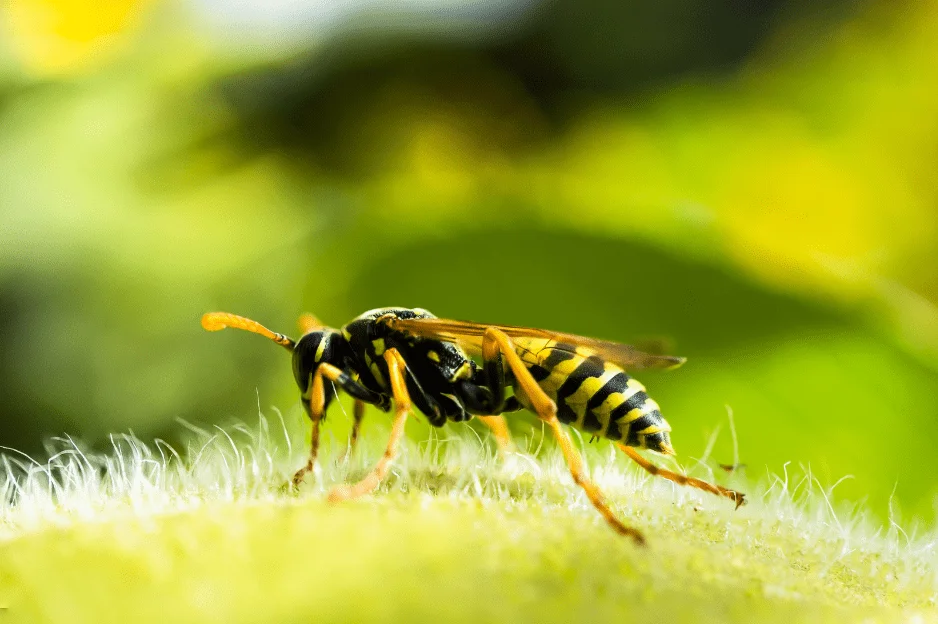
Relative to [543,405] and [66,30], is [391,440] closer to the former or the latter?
[543,405]

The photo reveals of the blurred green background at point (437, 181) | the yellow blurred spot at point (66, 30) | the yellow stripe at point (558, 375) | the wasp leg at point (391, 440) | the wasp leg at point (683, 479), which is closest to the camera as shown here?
the wasp leg at point (391, 440)

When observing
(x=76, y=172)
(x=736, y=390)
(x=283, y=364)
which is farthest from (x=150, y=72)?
(x=736, y=390)

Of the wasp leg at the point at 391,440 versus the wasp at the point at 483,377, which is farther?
the wasp at the point at 483,377

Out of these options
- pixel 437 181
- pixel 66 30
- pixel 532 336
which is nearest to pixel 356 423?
pixel 532 336

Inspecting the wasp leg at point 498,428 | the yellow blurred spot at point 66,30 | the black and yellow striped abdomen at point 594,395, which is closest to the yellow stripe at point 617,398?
the black and yellow striped abdomen at point 594,395

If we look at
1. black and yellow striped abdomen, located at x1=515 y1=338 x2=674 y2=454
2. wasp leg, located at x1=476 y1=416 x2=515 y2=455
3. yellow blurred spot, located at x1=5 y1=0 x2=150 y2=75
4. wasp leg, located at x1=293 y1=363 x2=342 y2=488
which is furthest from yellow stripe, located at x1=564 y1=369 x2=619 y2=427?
yellow blurred spot, located at x1=5 y1=0 x2=150 y2=75

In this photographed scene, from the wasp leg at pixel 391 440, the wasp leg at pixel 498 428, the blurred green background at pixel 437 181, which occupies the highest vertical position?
the blurred green background at pixel 437 181

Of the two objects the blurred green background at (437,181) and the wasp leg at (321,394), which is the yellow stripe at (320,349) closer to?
the wasp leg at (321,394)
